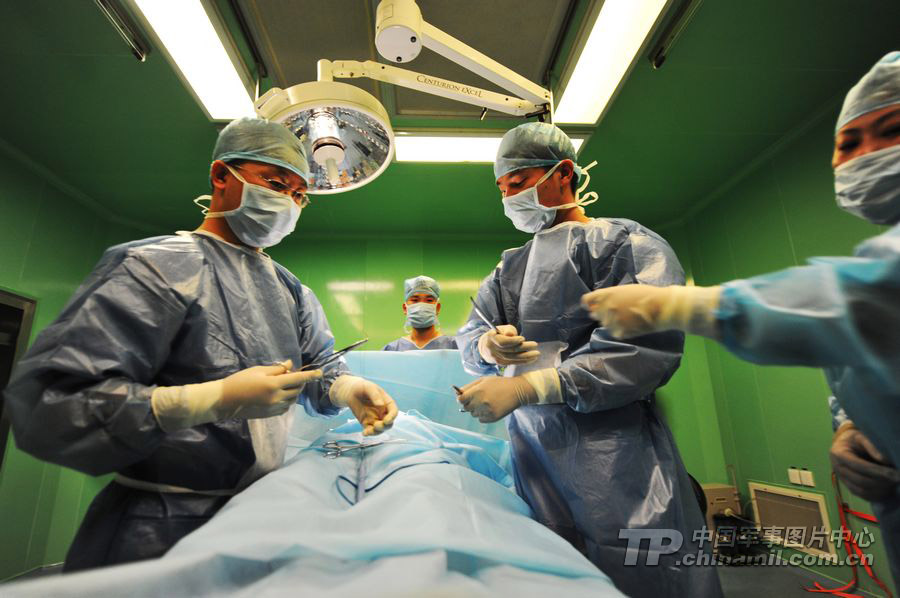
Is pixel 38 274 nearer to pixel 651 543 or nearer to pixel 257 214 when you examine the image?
pixel 257 214

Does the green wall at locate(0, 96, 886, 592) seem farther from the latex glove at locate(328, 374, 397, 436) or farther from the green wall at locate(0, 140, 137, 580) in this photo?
the latex glove at locate(328, 374, 397, 436)

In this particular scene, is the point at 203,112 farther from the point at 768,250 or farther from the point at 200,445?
the point at 768,250

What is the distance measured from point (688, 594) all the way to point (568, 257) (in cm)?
89

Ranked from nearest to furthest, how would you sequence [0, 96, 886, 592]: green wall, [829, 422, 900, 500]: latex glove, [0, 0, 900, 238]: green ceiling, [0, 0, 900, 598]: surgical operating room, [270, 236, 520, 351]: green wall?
[0, 0, 900, 598]: surgical operating room → [829, 422, 900, 500]: latex glove → [0, 0, 900, 238]: green ceiling → [0, 96, 886, 592]: green wall → [270, 236, 520, 351]: green wall

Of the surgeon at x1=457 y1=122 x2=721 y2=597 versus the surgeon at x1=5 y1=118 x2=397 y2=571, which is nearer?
the surgeon at x1=5 y1=118 x2=397 y2=571

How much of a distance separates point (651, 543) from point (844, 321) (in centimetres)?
70

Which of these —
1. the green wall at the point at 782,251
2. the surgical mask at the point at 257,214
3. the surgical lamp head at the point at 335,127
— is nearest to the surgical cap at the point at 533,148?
the surgical lamp head at the point at 335,127

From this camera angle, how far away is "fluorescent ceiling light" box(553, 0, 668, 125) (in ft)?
5.41

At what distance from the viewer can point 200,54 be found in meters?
1.85

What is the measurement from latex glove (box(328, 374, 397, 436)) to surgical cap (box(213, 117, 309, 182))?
0.71m

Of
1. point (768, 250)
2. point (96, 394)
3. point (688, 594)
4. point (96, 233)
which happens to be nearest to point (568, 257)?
point (688, 594)

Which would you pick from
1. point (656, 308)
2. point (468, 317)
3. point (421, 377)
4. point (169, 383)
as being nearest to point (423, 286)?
point (421, 377)

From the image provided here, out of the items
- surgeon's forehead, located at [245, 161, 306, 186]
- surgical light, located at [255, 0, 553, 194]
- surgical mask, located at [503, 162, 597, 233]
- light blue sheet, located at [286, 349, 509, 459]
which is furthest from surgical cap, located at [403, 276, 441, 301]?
surgeon's forehead, located at [245, 161, 306, 186]

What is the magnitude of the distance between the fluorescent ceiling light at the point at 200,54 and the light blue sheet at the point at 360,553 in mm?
1809
